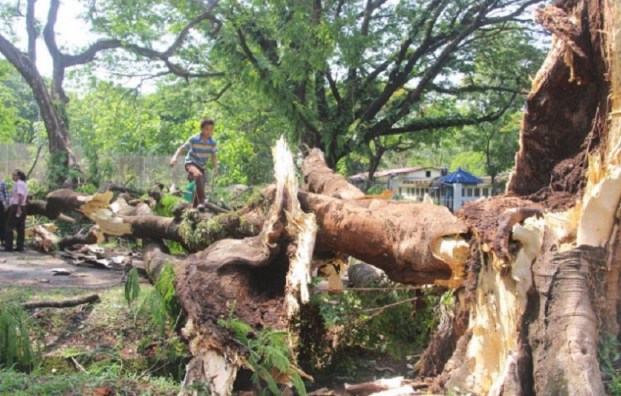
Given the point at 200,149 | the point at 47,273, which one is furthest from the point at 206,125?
the point at 47,273

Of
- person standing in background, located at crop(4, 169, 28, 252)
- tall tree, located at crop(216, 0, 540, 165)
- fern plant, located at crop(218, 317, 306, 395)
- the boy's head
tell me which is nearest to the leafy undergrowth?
fern plant, located at crop(218, 317, 306, 395)

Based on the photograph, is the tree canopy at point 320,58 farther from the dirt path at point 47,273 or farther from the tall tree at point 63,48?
→ the dirt path at point 47,273

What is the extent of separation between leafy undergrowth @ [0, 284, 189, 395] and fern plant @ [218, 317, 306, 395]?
556 mm

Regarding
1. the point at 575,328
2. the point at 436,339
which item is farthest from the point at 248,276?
the point at 575,328

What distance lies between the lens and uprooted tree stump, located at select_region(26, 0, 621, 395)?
3588mm

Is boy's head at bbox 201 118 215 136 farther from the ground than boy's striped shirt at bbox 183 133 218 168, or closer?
farther from the ground

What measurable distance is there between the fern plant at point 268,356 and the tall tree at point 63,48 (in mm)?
12312

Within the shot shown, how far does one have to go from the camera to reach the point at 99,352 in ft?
17.6

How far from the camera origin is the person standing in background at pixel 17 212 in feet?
36.0

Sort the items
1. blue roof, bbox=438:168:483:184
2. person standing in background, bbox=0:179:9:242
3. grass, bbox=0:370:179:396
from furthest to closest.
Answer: blue roof, bbox=438:168:483:184 < person standing in background, bbox=0:179:9:242 < grass, bbox=0:370:179:396

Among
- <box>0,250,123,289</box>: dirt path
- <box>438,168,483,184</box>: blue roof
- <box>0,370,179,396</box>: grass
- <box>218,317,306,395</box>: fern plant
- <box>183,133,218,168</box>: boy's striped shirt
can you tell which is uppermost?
<box>438,168,483,184</box>: blue roof

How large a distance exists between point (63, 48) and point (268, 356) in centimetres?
1570

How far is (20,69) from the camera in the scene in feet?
53.1

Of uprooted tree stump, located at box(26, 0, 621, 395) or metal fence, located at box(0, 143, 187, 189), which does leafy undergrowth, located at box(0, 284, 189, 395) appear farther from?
metal fence, located at box(0, 143, 187, 189)
